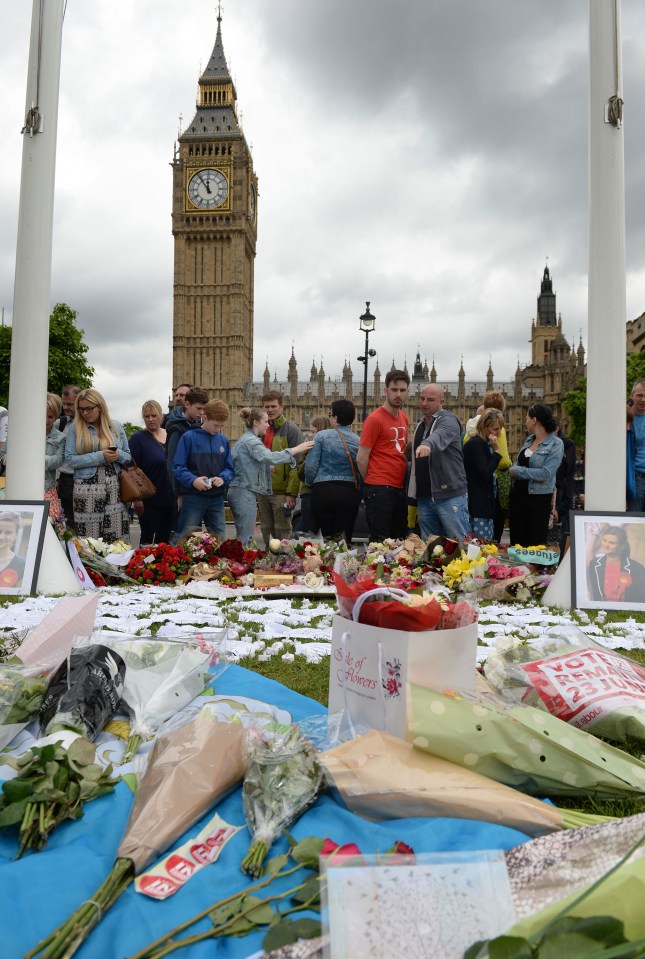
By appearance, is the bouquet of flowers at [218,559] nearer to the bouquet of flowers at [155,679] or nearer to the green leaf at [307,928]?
the bouquet of flowers at [155,679]

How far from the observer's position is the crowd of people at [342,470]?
638cm

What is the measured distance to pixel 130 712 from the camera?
7.99 ft

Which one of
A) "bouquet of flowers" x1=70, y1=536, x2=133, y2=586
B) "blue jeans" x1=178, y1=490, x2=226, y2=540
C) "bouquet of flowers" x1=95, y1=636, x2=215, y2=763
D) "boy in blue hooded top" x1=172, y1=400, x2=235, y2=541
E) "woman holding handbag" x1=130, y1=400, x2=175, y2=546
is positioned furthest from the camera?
"woman holding handbag" x1=130, y1=400, x2=175, y2=546

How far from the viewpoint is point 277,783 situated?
1779 millimetres

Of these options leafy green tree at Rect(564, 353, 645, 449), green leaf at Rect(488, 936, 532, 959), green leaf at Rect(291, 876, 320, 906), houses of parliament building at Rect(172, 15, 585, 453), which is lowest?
green leaf at Rect(291, 876, 320, 906)

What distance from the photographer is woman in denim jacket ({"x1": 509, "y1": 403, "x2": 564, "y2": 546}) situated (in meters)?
6.45

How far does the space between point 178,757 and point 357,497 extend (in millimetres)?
5214

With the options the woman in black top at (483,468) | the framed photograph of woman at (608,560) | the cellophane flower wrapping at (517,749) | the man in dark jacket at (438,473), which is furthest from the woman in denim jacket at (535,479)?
the cellophane flower wrapping at (517,749)

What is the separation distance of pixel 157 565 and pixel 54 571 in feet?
3.10

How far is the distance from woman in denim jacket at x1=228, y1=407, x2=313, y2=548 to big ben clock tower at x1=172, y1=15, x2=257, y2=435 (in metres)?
64.6

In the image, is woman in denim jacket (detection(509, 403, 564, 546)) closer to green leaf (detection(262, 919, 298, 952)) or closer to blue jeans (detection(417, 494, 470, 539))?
blue jeans (detection(417, 494, 470, 539))

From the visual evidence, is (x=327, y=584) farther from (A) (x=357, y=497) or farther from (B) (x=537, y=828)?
(B) (x=537, y=828)

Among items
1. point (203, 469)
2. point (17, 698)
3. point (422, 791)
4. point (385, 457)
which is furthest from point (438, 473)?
point (422, 791)

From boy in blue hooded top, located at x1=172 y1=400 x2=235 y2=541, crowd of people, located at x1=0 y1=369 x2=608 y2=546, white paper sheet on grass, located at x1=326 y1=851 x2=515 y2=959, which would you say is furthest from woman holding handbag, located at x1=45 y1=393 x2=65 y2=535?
white paper sheet on grass, located at x1=326 y1=851 x2=515 y2=959
